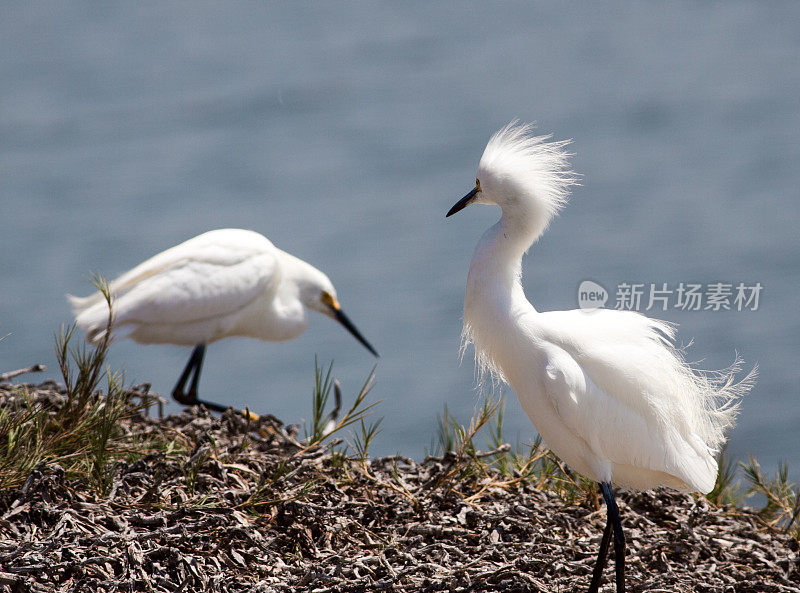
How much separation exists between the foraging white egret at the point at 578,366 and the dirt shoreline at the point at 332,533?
26cm

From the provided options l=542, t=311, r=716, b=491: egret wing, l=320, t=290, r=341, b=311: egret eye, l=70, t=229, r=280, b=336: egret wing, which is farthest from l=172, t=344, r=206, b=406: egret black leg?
l=542, t=311, r=716, b=491: egret wing

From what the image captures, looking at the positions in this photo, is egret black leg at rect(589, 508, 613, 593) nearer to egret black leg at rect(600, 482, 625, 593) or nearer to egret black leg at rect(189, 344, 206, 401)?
egret black leg at rect(600, 482, 625, 593)

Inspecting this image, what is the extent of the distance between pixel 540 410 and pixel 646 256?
365 inches

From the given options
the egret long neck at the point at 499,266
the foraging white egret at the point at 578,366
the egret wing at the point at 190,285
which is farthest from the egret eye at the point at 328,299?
the egret long neck at the point at 499,266

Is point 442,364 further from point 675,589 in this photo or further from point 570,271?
point 675,589

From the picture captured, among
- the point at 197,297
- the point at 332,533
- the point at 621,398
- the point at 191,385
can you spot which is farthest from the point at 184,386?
the point at 621,398

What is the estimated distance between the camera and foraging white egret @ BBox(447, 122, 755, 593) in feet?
11.2

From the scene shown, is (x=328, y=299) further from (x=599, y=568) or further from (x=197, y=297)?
(x=599, y=568)

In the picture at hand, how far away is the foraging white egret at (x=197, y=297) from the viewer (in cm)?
611

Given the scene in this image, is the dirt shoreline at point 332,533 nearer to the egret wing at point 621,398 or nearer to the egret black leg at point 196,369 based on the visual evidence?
the egret wing at point 621,398

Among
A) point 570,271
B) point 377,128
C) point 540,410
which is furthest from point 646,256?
point 540,410

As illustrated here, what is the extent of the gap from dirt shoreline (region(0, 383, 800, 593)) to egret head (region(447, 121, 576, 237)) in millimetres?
1028

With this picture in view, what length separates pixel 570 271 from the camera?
39.7 feet

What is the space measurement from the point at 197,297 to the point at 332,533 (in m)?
3.05
